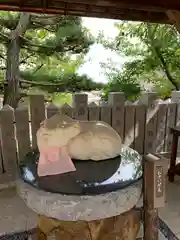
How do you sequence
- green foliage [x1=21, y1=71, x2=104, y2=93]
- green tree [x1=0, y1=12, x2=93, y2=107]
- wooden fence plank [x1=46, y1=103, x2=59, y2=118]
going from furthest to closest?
green foliage [x1=21, y1=71, x2=104, y2=93], green tree [x1=0, y1=12, x2=93, y2=107], wooden fence plank [x1=46, y1=103, x2=59, y2=118]

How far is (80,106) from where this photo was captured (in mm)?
2580

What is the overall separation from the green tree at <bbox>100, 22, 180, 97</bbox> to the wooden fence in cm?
157

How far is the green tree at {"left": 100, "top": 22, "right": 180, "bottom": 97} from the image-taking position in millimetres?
4301

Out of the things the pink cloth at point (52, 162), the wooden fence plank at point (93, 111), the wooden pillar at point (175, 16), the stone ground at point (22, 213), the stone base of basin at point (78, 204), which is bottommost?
the stone ground at point (22, 213)

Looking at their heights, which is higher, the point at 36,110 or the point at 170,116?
the point at 36,110

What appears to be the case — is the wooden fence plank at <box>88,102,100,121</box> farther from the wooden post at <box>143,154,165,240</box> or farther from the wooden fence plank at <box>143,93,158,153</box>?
the wooden post at <box>143,154,165,240</box>

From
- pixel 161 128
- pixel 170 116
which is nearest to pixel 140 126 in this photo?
pixel 161 128

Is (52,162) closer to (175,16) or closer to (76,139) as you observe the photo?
(76,139)

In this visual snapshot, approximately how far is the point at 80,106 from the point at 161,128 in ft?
3.15

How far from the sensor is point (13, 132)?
2430mm

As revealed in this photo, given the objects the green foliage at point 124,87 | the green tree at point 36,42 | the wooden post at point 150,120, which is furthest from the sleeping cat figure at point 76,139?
the green tree at point 36,42

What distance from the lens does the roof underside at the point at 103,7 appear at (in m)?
2.07

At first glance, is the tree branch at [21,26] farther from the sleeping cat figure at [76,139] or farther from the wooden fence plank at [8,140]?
the sleeping cat figure at [76,139]

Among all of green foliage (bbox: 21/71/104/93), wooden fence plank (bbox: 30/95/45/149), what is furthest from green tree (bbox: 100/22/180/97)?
wooden fence plank (bbox: 30/95/45/149)
